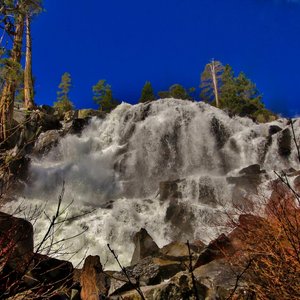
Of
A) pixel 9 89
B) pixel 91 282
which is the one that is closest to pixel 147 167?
pixel 9 89

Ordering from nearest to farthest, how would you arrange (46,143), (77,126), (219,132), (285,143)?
(285,143) < (46,143) < (219,132) < (77,126)

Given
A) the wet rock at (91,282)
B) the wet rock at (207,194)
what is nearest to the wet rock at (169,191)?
the wet rock at (207,194)


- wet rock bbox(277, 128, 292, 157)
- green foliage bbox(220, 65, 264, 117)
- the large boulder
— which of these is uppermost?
green foliage bbox(220, 65, 264, 117)

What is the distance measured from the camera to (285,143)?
22703 millimetres

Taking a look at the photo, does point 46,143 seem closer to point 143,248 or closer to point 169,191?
point 169,191

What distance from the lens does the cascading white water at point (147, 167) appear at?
50.9 ft

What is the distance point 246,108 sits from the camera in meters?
43.5

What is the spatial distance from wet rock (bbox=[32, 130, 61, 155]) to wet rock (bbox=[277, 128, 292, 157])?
15944 mm

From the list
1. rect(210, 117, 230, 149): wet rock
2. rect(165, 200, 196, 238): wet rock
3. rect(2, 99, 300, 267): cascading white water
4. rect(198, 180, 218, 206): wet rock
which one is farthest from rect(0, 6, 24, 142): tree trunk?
rect(210, 117, 230, 149): wet rock

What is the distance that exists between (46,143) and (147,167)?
796 cm

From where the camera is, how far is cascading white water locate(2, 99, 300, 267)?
1551cm

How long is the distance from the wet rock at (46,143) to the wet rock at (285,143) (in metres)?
15.9

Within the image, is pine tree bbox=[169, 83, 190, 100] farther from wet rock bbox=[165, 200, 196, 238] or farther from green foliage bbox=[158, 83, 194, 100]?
wet rock bbox=[165, 200, 196, 238]

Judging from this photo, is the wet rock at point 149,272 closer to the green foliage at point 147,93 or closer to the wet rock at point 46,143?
the wet rock at point 46,143
